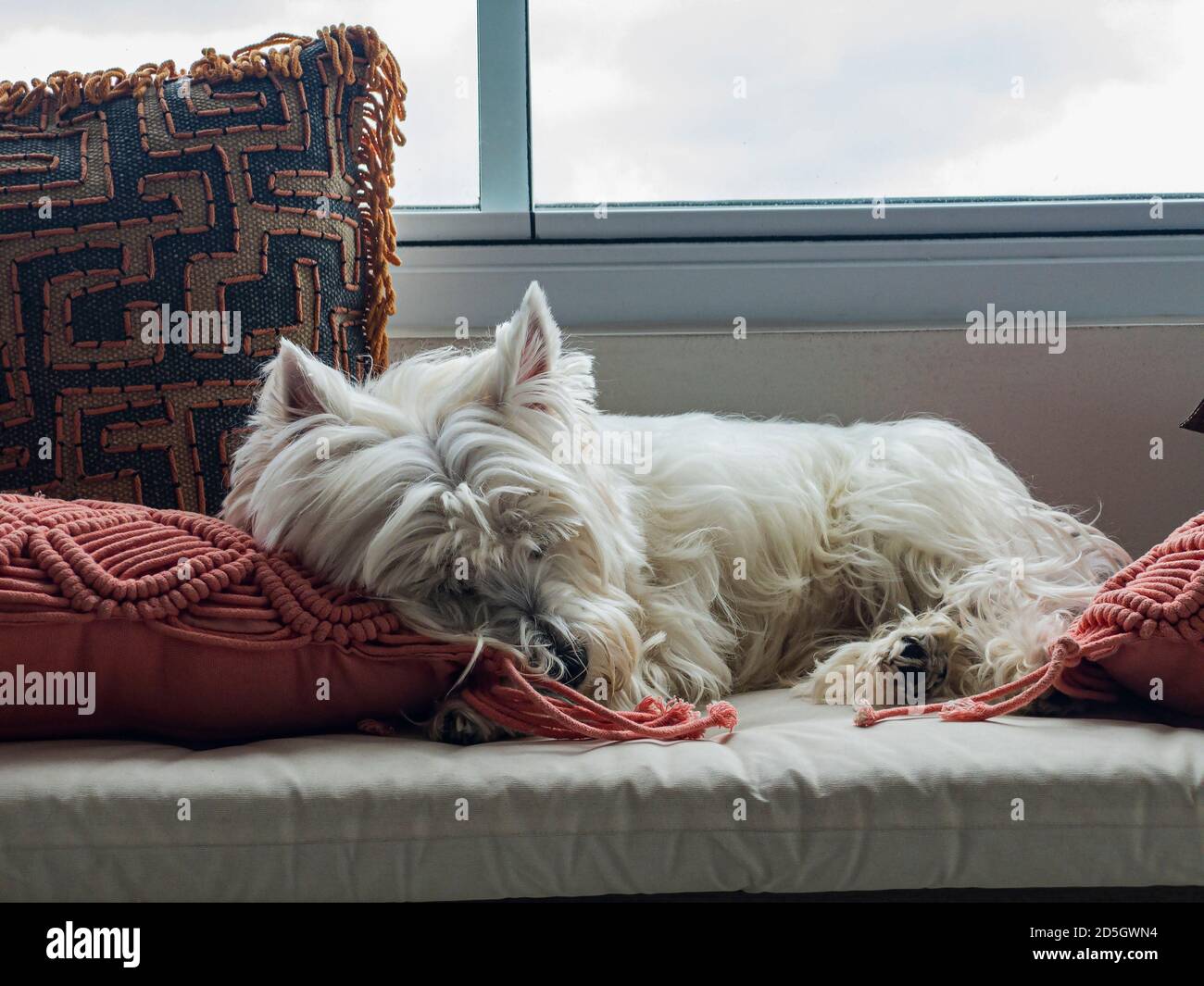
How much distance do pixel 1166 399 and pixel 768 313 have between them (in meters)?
0.94

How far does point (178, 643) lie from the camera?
1220 millimetres

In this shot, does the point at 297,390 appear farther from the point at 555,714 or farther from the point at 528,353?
the point at 555,714

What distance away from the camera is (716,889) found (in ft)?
3.67

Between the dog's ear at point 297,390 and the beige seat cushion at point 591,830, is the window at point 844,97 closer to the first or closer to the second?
the dog's ear at point 297,390

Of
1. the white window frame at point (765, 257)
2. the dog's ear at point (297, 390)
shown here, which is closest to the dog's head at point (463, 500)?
the dog's ear at point (297, 390)

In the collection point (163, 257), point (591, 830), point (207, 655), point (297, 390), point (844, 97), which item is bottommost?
point (591, 830)

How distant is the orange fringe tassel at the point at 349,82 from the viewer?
6.31 feet

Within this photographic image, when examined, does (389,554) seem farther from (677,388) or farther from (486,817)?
(677,388)

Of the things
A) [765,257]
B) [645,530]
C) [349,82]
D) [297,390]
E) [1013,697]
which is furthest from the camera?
[765,257]

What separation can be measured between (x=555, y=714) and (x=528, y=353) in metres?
0.57

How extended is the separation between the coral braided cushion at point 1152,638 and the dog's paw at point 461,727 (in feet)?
2.32

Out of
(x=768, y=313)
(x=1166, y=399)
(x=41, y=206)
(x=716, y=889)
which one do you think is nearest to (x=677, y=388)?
(x=768, y=313)

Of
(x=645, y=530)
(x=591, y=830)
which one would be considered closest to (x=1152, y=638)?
(x=591, y=830)

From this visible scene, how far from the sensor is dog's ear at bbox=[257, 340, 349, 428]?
4.91 ft
